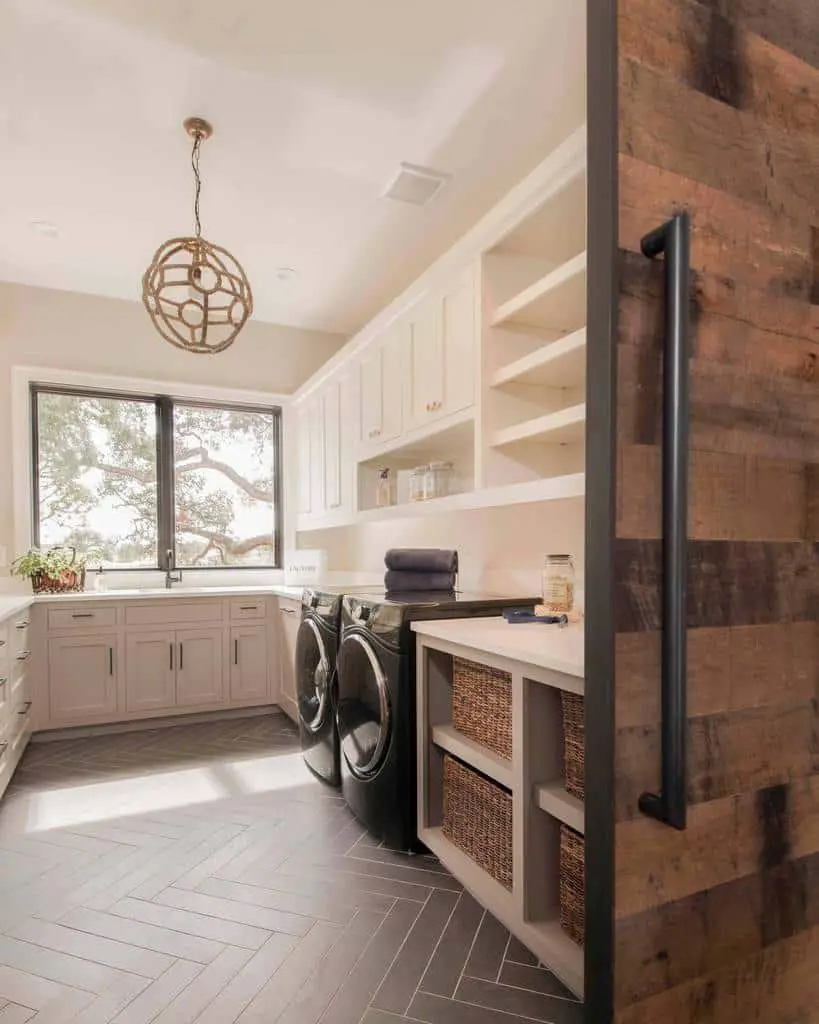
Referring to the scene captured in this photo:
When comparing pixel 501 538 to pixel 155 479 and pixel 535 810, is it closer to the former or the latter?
pixel 535 810

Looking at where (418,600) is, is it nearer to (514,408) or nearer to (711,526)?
(514,408)

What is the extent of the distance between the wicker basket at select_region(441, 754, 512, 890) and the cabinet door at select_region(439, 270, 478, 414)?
4.72ft

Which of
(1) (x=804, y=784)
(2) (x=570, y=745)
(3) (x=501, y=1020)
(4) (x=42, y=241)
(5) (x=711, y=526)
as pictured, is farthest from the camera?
(4) (x=42, y=241)

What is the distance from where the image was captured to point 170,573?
450cm

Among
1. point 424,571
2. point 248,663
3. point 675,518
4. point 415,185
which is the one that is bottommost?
point 248,663

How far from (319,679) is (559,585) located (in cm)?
136

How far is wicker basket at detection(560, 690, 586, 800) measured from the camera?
1583 mm

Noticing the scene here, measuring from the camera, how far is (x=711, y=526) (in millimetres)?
1022

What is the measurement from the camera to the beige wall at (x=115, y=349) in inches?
160

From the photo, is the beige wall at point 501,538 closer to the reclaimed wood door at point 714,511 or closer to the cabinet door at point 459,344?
the cabinet door at point 459,344

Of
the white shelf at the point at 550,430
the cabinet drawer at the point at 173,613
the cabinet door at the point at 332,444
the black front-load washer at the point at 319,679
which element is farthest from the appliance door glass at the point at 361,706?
the cabinet drawer at the point at 173,613

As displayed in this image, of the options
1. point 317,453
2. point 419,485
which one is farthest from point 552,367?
point 317,453

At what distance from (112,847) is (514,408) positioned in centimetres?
236

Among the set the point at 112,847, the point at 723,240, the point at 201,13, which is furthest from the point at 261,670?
the point at 723,240
